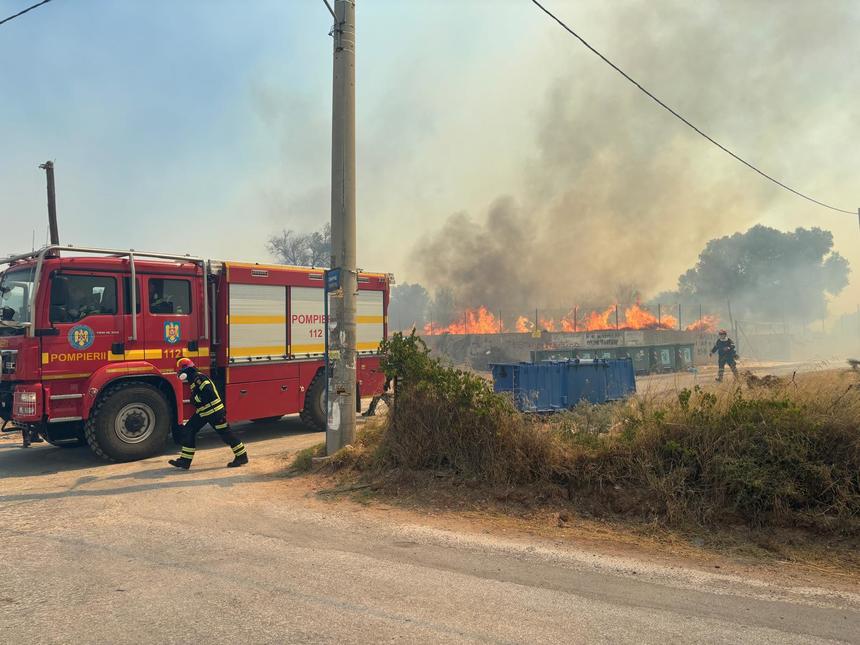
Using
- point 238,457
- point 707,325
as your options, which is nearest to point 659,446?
point 238,457

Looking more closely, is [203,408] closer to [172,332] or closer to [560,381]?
[172,332]

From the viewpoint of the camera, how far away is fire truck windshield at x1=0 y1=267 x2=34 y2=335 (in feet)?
24.1

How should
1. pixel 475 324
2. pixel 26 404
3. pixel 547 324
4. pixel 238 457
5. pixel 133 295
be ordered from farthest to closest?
pixel 547 324 → pixel 475 324 → pixel 133 295 → pixel 238 457 → pixel 26 404

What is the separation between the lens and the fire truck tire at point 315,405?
9.89 m

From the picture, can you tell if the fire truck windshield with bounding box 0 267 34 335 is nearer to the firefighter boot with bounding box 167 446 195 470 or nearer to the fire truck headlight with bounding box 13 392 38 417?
the fire truck headlight with bounding box 13 392 38 417

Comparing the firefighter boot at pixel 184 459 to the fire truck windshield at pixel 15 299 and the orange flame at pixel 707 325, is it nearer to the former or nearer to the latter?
the fire truck windshield at pixel 15 299

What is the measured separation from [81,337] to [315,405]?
378 centimetres

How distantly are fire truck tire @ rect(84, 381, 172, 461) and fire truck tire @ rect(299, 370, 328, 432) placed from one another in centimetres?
236

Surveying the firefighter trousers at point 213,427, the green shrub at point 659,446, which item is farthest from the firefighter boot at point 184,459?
the green shrub at point 659,446

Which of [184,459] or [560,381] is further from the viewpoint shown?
[560,381]

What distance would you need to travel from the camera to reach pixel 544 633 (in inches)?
118

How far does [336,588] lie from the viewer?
143 inches

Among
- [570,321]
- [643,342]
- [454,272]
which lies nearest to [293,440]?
[643,342]

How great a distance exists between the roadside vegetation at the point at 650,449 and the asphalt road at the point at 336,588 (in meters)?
0.97
